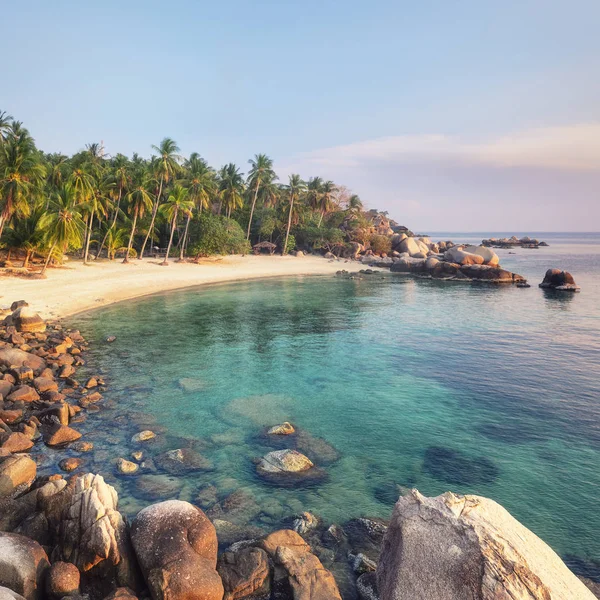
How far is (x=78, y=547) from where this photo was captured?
773cm

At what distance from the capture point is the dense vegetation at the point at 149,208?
139 ft

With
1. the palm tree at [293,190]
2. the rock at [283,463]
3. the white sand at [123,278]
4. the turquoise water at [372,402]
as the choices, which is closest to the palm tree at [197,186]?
the white sand at [123,278]

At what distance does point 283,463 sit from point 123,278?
40.1 m

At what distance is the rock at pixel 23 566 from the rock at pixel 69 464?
4.95 metres

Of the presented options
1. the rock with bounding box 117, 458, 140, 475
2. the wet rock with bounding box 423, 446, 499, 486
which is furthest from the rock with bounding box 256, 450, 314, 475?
the wet rock with bounding box 423, 446, 499, 486

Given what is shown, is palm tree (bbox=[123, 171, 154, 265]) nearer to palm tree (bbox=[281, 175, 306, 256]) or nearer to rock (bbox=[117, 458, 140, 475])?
palm tree (bbox=[281, 175, 306, 256])

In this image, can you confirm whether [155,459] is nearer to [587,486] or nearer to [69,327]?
[587,486]

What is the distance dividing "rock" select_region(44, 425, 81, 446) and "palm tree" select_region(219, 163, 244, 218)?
6762 cm

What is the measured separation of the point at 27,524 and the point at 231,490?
4.88 m

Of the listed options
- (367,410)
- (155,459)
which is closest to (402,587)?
(155,459)

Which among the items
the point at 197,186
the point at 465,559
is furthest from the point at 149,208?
the point at 465,559

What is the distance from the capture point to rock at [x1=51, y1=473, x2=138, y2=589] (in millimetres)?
7492

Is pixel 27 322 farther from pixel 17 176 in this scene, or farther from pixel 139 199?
pixel 139 199

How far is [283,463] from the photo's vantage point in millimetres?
12836
